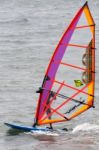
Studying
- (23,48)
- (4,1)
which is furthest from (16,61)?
(4,1)

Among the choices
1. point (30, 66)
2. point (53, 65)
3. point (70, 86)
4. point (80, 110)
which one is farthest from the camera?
point (30, 66)

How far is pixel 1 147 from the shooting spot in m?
30.1

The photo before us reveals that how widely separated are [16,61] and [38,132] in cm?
1765

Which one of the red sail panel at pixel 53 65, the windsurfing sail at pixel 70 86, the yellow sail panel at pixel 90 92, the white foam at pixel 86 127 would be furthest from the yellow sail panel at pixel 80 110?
the red sail panel at pixel 53 65

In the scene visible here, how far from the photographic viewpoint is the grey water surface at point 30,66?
101 ft

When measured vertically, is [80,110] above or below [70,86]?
below

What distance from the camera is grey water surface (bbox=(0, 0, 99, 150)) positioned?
101 feet

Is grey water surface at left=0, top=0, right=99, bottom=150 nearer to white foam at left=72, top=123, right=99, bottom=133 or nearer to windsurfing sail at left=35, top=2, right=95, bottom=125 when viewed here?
white foam at left=72, top=123, right=99, bottom=133

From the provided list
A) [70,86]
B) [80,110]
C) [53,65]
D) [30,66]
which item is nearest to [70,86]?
[70,86]

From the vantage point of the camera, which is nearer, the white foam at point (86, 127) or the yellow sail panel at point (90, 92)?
the yellow sail panel at point (90, 92)

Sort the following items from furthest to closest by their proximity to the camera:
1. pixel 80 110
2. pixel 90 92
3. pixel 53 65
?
pixel 80 110 < pixel 53 65 < pixel 90 92

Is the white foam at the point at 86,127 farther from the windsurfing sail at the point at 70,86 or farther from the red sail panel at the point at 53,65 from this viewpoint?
the red sail panel at the point at 53,65

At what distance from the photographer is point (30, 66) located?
46812 millimetres

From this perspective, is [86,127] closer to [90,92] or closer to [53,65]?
[90,92]
